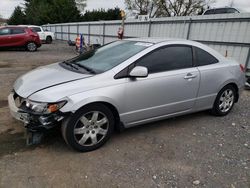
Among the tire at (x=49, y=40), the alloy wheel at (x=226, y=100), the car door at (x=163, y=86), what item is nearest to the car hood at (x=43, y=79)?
the car door at (x=163, y=86)

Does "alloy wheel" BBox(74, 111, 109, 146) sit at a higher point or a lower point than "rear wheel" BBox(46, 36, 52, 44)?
higher

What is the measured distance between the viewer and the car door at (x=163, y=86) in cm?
324

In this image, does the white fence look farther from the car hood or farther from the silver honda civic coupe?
the car hood

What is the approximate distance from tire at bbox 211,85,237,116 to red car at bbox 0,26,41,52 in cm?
1303

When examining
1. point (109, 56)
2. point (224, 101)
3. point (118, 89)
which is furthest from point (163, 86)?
point (224, 101)

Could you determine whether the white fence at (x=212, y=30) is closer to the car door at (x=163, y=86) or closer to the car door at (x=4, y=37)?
the car door at (x=163, y=86)

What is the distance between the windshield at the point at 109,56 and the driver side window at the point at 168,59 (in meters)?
0.18

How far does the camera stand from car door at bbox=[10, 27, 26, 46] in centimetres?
1377

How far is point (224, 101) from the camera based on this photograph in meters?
4.41

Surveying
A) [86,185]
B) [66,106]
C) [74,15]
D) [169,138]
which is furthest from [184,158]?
[74,15]

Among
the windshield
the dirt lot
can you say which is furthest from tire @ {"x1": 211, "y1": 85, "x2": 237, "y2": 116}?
the windshield

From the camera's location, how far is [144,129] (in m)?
3.82

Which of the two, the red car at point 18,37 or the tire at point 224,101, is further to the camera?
the red car at point 18,37

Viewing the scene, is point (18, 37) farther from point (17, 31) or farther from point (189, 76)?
point (189, 76)
